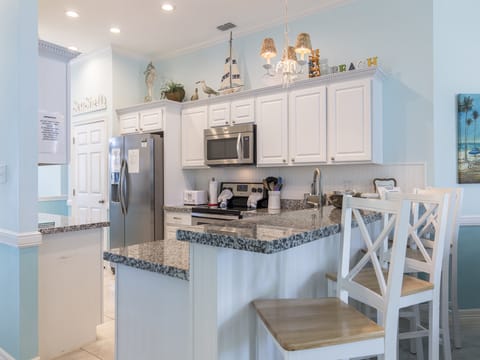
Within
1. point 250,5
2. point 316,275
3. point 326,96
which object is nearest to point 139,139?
point 250,5

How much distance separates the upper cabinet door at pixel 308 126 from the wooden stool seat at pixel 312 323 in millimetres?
2246

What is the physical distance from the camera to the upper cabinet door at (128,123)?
188 inches

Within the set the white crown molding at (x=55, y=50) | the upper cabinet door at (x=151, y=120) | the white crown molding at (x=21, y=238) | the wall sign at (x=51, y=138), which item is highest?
the white crown molding at (x=55, y=50)

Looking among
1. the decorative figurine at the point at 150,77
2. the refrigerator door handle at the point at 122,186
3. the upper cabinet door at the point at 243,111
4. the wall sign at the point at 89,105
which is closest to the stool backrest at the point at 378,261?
the upper cabinet door at the point at 243,111

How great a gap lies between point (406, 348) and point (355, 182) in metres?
1.57

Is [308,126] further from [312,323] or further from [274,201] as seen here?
[312,323]

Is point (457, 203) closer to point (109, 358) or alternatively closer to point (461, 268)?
point (461, 268)

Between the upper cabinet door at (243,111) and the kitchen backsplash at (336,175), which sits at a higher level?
the upper cabinet door at (243,111)

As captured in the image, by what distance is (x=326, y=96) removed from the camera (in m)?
3.39

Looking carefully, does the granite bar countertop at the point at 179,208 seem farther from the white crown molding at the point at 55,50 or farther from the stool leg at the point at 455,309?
the stool leg at the point at 455,309

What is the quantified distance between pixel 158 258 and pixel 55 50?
2075 mm

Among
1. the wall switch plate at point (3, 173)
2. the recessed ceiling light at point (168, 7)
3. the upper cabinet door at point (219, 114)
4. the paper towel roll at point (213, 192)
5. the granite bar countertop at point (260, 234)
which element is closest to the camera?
the granite bar countertop at point (260, 234)

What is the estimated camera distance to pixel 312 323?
47.0 inches

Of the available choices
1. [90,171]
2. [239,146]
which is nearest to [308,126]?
[239,146]
